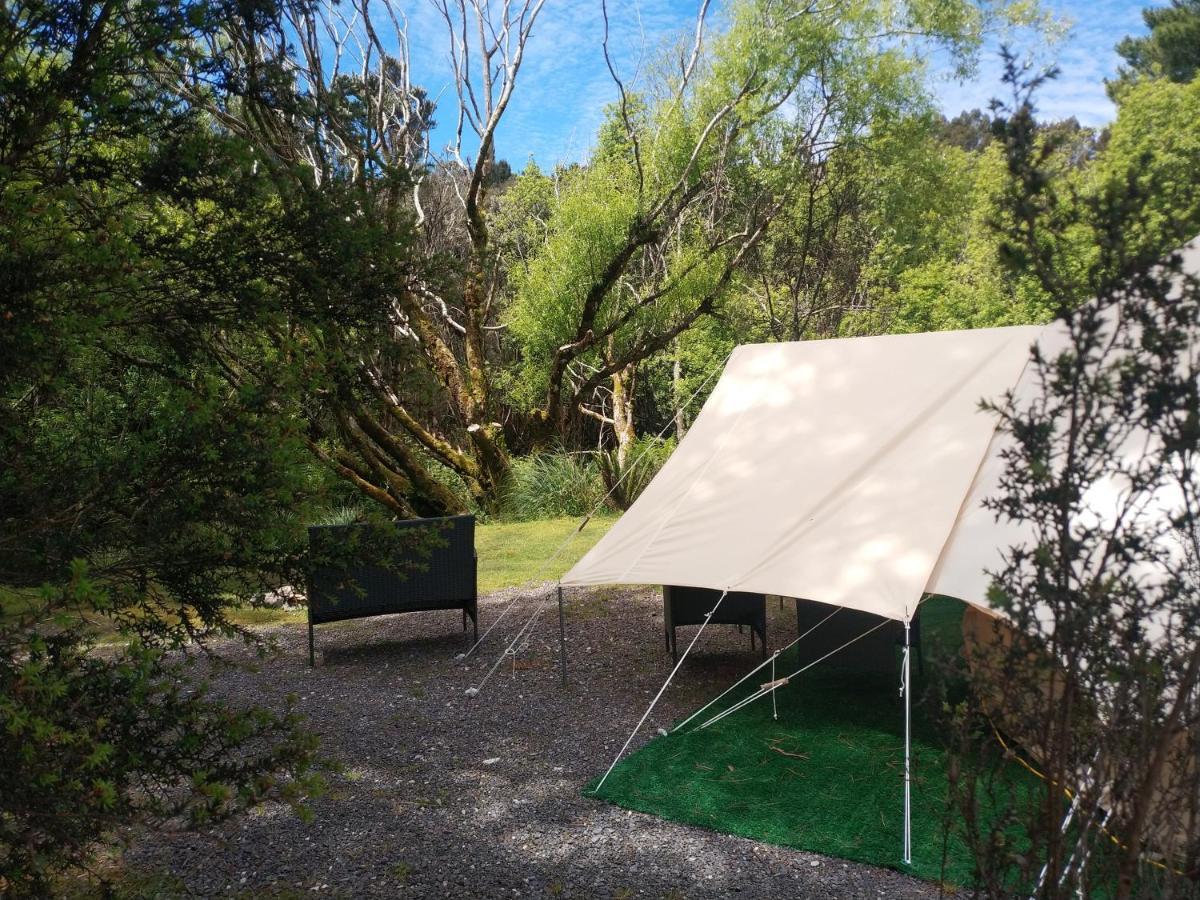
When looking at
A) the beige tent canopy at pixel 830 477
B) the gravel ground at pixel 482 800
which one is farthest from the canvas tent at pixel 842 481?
the gravel ground at pixel 482 800

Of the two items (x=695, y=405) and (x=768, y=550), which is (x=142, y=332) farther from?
(x=695, y=405)

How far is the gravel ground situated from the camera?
3.03 metres

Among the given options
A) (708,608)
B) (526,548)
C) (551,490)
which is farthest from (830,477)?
(551,490)

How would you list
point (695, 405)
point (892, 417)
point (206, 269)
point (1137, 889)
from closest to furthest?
point (1137, 889) → point (206, 269) → point (892, 417) → point (695, 405)

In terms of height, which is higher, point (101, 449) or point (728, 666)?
point (101, 449)

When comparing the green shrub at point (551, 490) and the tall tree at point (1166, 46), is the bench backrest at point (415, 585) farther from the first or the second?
the tall tree at point (1166, 46)

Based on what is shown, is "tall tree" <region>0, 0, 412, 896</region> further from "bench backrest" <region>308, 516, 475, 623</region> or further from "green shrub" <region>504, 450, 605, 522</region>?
"green shrub" <region>504, 450, 605, 522</region>

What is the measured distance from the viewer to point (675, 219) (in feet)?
46.0

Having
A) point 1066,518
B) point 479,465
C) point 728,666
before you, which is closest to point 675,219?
point 479,465

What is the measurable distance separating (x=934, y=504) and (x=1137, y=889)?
232 cm

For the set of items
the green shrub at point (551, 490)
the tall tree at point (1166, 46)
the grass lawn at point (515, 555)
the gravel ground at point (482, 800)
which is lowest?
the gravel ground at point (482, 800)

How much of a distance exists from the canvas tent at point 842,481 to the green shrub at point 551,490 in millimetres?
6676

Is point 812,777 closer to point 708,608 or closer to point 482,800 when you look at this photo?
point 482,800

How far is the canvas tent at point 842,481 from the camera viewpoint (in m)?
3.78
